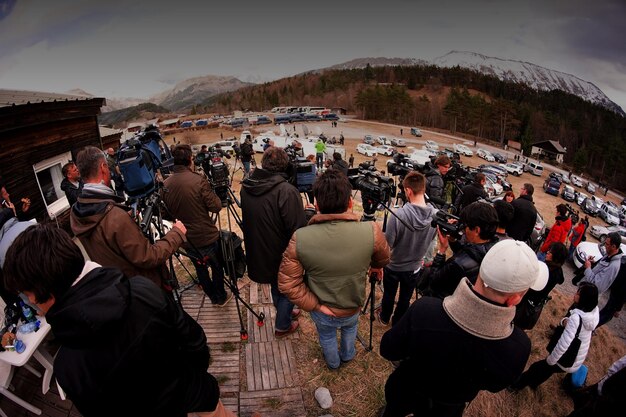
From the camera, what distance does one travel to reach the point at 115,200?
257cm

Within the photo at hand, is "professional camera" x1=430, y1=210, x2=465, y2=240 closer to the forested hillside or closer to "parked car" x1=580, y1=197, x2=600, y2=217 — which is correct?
"parked car" x1=580, y1=197, x2=600, y2=217

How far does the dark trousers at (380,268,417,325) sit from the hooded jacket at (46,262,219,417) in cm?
280

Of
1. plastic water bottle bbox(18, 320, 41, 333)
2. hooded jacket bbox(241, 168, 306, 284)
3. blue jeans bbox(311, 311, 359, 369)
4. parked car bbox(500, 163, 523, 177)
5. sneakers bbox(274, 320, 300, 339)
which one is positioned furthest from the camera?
parked car bbox(500, 163, 523, 177)

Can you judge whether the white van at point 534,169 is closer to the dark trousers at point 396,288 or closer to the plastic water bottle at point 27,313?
the dark trousers at point 396,288

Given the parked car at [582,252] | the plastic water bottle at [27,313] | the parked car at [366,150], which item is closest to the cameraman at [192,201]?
the plastic water bottle at [27,313]

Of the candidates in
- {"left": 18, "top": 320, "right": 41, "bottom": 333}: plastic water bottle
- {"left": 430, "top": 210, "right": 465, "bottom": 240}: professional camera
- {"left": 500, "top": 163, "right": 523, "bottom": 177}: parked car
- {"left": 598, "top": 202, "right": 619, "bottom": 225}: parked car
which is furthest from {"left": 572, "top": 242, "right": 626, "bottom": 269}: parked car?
{"left": 500, "top": 163, "right": 523, "bottom": 177}: parked car

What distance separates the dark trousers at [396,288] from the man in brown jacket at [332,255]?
120 cm

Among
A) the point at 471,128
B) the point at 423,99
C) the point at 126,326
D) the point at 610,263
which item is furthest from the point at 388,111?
the point at 126,326

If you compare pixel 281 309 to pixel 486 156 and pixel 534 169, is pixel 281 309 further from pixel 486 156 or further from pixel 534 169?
pixel 486 156

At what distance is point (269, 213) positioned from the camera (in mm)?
3064

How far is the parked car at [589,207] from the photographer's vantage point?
2525 centimetres

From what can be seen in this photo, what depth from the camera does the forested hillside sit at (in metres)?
53.9

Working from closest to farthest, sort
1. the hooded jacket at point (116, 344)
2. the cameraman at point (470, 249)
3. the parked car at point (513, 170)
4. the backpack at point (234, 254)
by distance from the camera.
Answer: the hooded jacket at point (116, 344) < the cameraman at point (470, 249) < the backpack at point (234, 254) < the parked car at point (513, 170)

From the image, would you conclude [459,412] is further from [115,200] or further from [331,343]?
[115,200]
